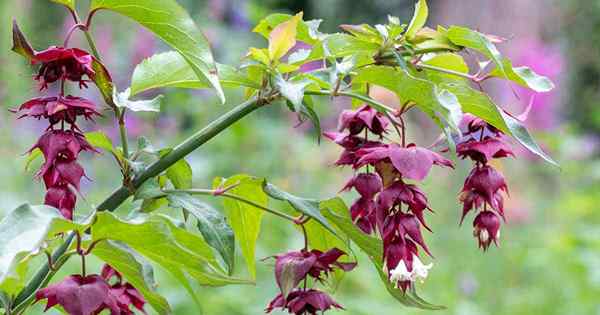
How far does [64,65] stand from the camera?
757 mm

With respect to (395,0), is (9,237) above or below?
below

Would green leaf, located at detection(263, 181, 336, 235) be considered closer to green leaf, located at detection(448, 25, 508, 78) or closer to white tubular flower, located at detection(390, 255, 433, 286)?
white tubular flower, located at detection(390, 255, 433, 286)

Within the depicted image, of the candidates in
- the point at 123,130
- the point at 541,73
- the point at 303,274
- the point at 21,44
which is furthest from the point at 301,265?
the point at 541,73

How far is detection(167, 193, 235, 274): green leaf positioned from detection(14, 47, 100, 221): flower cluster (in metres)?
0.11

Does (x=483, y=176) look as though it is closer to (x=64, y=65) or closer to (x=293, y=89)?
(x=293, y=89)

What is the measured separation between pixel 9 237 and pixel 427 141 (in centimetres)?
561

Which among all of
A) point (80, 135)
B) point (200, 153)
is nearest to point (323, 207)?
point (80, 135)

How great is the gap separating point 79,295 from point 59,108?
0.16 metres

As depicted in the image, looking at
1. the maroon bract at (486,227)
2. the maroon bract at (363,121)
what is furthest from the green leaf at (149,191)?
the maroon bract at (486,227)

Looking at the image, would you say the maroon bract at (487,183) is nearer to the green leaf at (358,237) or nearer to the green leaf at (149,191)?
the green leaf at (358,237)

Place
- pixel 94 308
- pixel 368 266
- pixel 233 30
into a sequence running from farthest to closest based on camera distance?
pixel 233 30 → pixel 368 266 → pixel 94 308

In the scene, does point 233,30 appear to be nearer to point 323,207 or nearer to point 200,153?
point 200,153

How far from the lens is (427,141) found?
614 centimetres

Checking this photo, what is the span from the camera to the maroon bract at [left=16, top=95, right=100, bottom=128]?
0.74m
